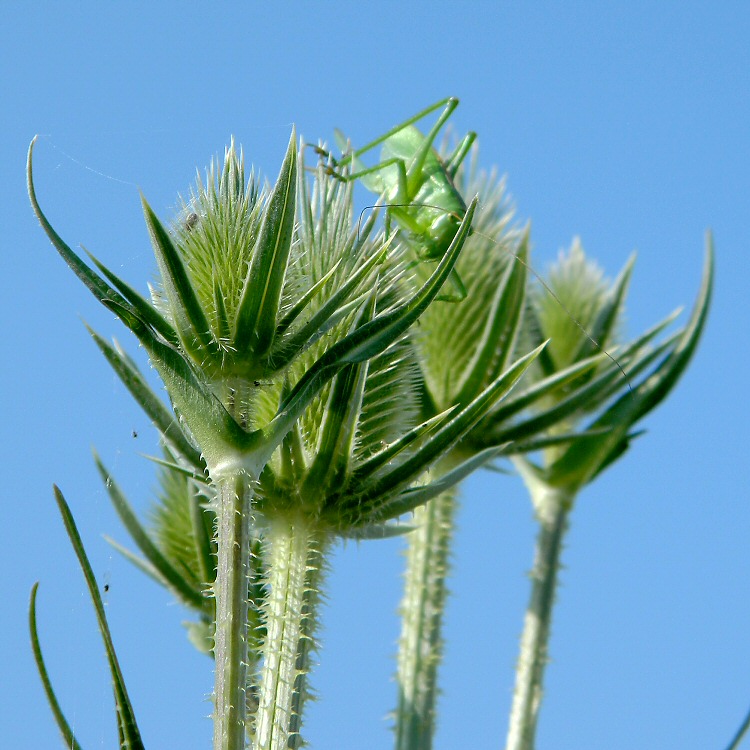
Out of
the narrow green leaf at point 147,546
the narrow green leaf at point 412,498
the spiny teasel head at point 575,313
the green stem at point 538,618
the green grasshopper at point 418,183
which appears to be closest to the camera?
the narrow green leaf at point 412,498

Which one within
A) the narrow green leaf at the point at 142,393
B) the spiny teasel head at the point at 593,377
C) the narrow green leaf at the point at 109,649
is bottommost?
the narrow green leaf at the point at 109,649

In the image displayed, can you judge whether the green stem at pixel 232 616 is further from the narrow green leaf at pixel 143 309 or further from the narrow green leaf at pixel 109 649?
the narrow green leaf at pixel 143 309

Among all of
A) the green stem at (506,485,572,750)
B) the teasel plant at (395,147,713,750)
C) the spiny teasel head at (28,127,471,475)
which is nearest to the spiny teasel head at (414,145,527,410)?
the teasel plant at (395,147,713,750)

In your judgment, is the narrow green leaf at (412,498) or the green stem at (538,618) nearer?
the narrow green leaf at (412,498)

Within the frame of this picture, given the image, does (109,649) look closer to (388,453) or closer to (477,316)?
(388,453)

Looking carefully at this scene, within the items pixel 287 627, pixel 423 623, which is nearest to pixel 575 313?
pixel 423 623

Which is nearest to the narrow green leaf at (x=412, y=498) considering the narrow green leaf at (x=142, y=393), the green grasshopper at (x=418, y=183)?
the narrow green leaf at (x=142, y=393)
